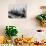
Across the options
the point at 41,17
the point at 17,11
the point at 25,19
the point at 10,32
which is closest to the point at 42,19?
the point at 41,17

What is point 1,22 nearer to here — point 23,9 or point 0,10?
point 0,10

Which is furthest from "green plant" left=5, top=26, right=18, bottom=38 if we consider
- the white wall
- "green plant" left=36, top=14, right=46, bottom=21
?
"green plant" left=36, top=14, right=46, bottom=21

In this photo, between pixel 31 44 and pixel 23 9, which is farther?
pixel 23 9

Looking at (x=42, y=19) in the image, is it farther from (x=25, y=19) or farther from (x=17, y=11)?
(x=17, y=11)

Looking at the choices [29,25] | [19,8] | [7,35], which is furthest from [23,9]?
[7,35]

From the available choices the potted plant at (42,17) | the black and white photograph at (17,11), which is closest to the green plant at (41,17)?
the potted plant at (42,17)

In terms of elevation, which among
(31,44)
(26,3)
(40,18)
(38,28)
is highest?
(26,3)

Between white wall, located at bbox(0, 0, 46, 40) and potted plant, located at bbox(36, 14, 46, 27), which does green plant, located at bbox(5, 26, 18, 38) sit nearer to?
white wall, located at bbox(0, 0, 46, 40)
